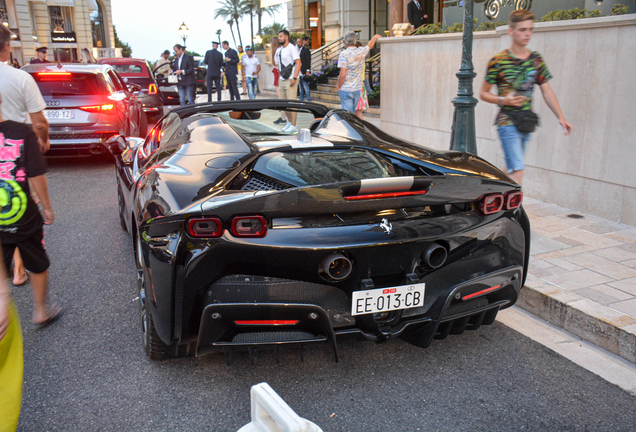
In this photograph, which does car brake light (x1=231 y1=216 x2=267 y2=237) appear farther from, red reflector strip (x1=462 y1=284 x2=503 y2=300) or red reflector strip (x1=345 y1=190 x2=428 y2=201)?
red reflector strip (x1=462 y1=284 x2=503 y2=300)

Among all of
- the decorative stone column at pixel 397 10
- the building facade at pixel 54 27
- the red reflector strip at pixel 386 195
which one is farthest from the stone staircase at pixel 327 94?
the building facade at pixel 54 27

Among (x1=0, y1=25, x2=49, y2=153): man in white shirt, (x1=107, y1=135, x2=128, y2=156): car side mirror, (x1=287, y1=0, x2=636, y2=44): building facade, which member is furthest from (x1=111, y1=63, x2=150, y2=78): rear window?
(x1=0, y1=25, x2=49, y2=153): man in white shirt

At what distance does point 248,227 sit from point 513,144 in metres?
3.21

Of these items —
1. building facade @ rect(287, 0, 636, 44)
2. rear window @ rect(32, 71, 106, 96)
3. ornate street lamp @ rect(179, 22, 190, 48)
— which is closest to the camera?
rear window @ rect(32, 71, 106, 96)

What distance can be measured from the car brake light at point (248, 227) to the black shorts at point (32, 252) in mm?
1782

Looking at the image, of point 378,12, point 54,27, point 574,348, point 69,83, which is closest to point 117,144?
point 574,348

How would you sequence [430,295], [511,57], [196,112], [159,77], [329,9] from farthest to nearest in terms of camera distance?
[329,9]
[159,77]
[511,57]
[196,112]
[430,295]

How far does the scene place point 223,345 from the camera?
260cm

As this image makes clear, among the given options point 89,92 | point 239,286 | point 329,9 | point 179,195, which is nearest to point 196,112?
point 179,195

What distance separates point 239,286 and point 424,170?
1.26 m

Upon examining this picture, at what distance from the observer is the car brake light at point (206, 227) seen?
8.19 ft

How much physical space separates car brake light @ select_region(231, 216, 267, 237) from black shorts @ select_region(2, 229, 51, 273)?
5.85 ft

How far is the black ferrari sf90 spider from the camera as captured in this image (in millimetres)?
2525

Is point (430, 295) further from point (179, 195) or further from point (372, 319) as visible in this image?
point (179, 195)
